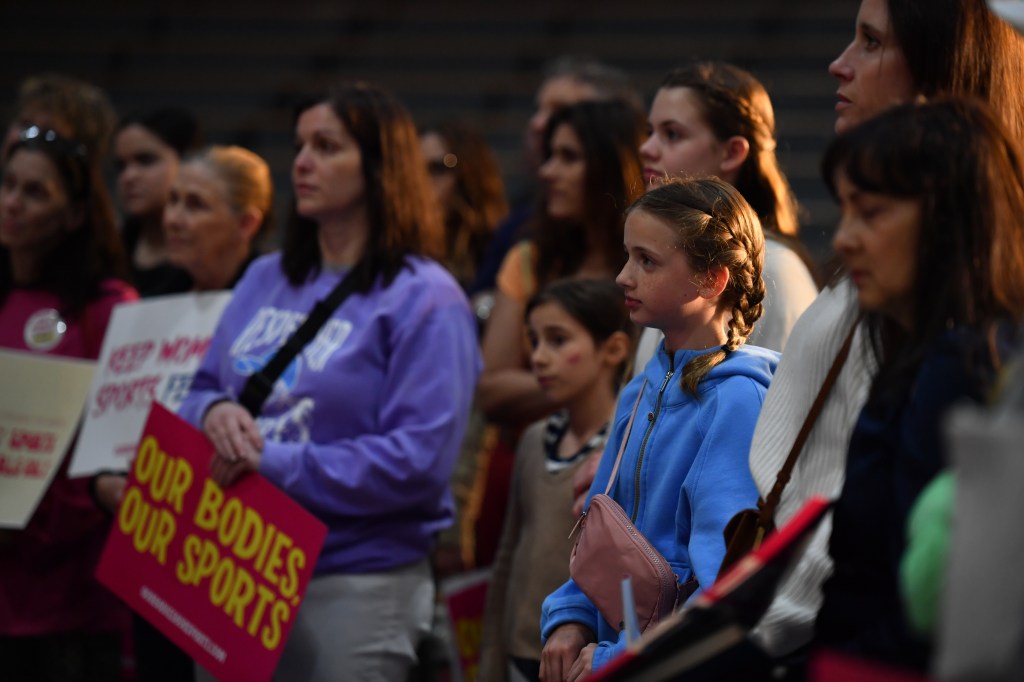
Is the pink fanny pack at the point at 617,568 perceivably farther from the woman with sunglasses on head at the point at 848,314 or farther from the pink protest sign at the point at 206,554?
the pink protest sign at the point at 206,554

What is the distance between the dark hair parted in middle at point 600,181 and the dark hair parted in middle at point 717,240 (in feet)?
4.11

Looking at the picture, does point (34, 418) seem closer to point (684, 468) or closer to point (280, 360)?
point (280, 360)

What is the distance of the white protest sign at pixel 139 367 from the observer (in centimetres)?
366

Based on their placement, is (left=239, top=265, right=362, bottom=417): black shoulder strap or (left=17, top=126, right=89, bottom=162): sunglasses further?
(left=17, top=126, right=89, bottom=162): sunglasses

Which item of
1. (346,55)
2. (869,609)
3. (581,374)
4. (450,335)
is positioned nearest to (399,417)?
(450,335)

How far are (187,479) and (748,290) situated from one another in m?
1.54

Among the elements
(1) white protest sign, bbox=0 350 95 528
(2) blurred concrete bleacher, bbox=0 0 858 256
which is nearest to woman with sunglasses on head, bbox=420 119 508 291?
(1) white protest sign, bbox=0 350 95 528

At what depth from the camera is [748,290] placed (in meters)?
2.36

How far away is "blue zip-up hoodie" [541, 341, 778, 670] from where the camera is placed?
209cm

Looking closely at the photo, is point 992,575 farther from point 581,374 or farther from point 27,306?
point 27,306

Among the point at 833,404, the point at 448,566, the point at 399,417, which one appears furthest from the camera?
the point at 448,566

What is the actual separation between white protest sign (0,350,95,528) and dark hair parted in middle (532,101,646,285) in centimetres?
139

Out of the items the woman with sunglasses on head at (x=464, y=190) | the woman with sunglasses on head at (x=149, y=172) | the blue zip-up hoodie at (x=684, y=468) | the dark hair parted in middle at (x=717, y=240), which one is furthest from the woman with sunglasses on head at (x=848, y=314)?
the woman with sunglasses on head at (x=464, y=190)

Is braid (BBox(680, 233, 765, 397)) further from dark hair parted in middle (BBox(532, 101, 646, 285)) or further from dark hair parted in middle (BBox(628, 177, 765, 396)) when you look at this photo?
dark hair parted in middle (BBox(532, 101, 646, 285))
